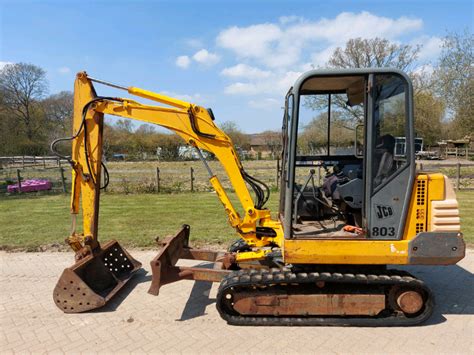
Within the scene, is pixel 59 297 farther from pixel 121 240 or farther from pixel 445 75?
pixel 445 75

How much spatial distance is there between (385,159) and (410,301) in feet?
5.35

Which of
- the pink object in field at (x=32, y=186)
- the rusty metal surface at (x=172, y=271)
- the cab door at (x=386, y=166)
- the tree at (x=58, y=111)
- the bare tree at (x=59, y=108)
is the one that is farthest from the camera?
the bare tree at (x=59, y=108)

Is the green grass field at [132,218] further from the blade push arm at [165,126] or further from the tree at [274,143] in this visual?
the blade push arm at [165,126]

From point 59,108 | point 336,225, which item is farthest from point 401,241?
point 59,108

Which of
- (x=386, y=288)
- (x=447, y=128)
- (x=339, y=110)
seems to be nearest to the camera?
(x=386, y=288)

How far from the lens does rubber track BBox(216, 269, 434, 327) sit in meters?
3.96

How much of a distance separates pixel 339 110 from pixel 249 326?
3.24m

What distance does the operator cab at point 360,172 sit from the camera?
3.92m

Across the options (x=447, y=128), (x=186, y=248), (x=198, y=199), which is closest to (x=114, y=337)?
(x=186, y=248)

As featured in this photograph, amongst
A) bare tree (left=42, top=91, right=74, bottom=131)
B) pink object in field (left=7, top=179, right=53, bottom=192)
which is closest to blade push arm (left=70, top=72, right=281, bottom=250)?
pink object in field (left=7, top=179, right=53, bottom=192)

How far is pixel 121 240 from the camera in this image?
7.64 m

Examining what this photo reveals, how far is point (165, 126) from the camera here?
4750 millimetres

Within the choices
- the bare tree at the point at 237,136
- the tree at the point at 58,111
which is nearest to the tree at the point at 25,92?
the tree at the point at 58,111

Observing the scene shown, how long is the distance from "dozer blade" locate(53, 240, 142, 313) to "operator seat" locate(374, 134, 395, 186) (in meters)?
3.65
